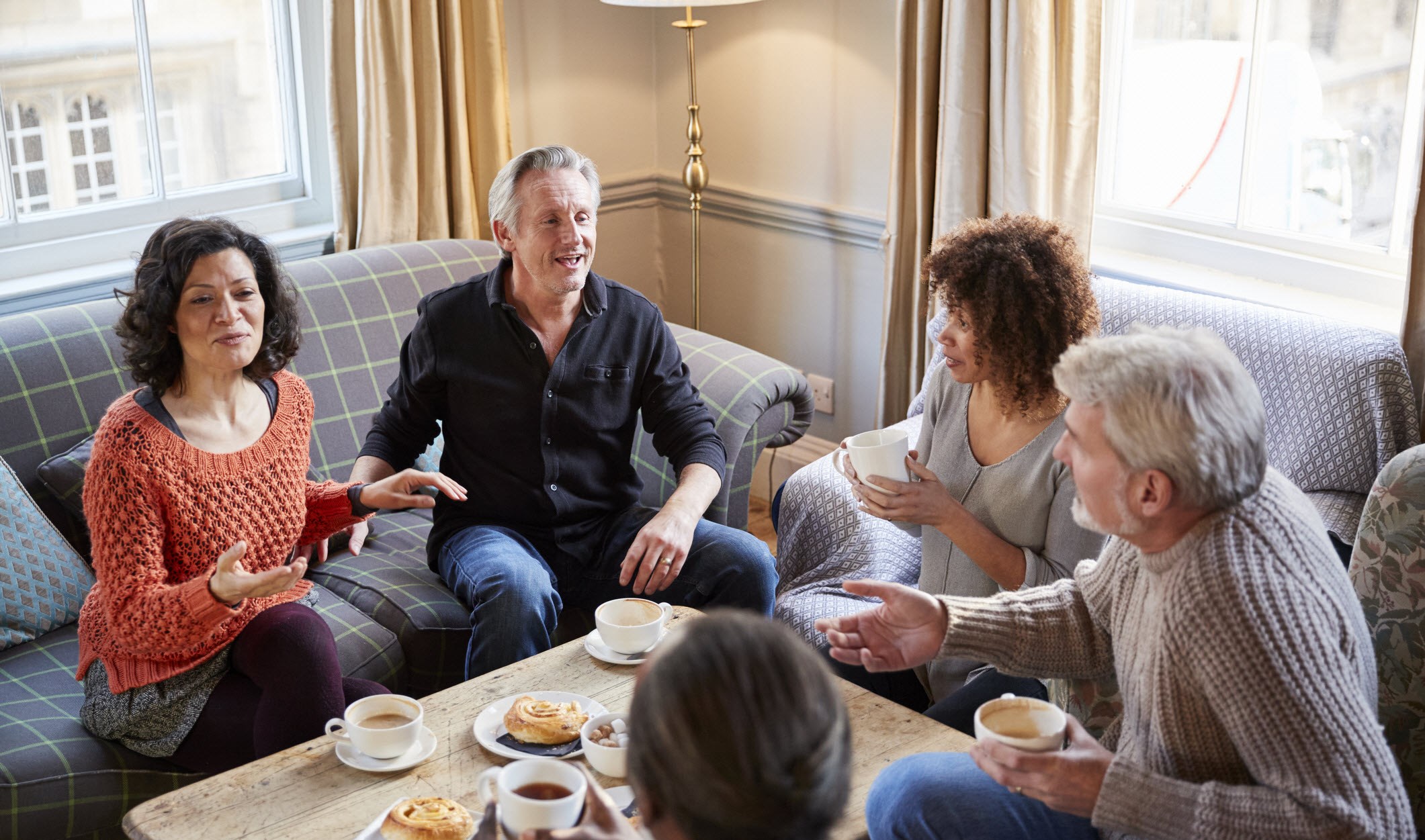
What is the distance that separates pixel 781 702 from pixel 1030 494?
1119mm

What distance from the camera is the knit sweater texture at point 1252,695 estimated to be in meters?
1.27

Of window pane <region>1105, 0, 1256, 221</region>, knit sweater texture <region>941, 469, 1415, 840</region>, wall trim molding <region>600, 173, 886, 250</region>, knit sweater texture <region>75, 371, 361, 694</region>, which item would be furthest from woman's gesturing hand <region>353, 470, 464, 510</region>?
window pane <region>1105, 0, 1256, 221</region>

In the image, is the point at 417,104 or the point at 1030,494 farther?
the point at 417,104

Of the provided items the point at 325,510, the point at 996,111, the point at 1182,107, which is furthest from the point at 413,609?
the point at 1182,107

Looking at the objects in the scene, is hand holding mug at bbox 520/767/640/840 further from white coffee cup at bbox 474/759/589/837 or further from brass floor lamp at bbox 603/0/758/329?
brass floor lamp at bbox 603/0/758/329

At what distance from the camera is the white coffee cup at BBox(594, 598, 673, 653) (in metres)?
1.84

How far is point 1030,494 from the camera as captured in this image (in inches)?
78.0

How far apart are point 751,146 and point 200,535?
7.46 feet

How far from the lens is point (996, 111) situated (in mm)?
2877

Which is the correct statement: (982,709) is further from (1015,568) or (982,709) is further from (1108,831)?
(1015,568)

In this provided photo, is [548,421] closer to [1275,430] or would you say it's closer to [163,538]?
[163,538]

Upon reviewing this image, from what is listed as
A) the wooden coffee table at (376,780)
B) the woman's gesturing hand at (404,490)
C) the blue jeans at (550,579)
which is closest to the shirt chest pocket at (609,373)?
the blue jeans at (550,579)

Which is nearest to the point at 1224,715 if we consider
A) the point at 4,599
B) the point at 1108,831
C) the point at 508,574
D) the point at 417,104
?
the point at 1108,831

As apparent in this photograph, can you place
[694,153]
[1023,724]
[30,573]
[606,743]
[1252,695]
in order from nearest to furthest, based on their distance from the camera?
[1252,695] < [1023,724] < [606,743] < [30,573] < [694,153]
